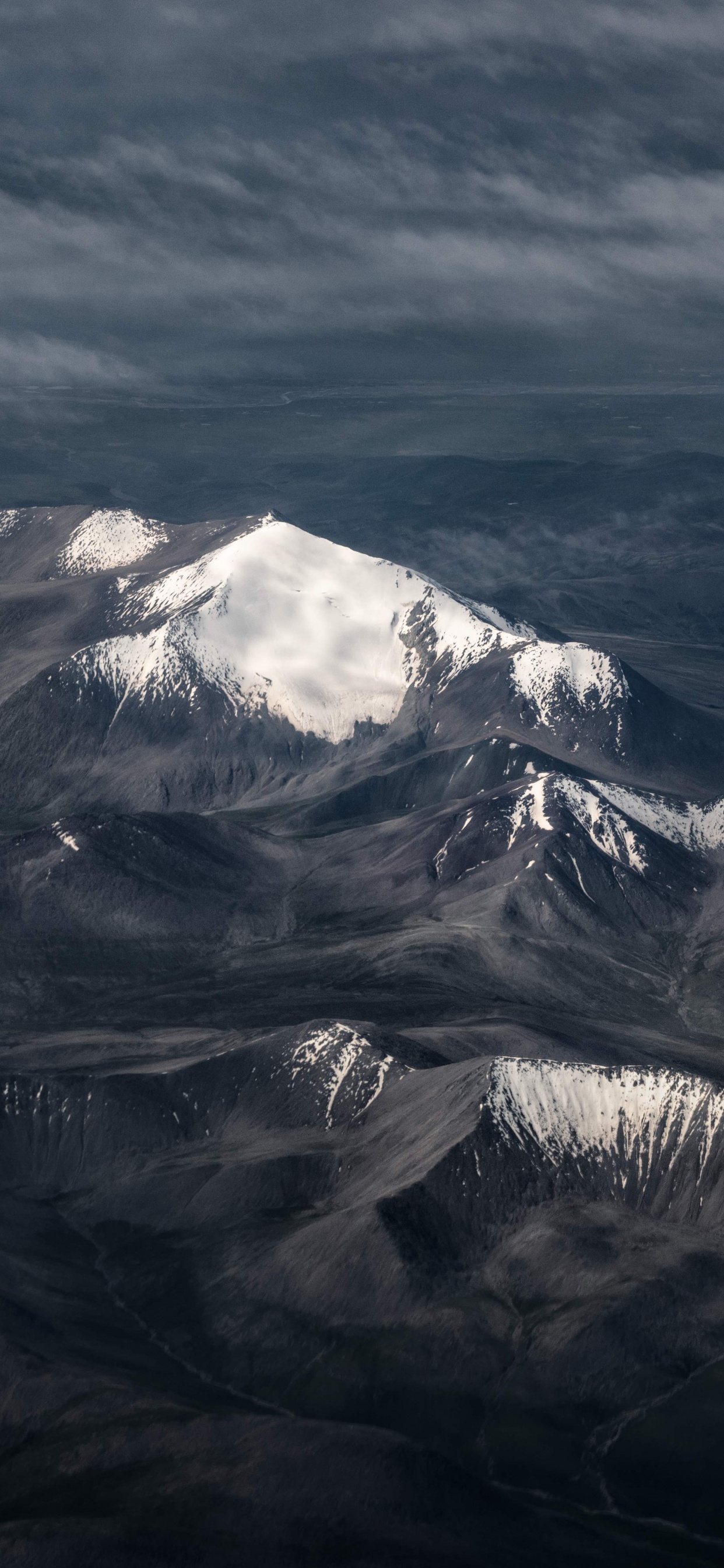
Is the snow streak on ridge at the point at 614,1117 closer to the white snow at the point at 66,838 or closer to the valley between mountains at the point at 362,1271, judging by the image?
the valley between mountains at the point at 362,1271

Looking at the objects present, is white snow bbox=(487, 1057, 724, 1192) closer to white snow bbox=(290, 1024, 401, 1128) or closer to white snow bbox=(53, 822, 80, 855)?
white snow bbox=(290, 1024, 401, 1128)

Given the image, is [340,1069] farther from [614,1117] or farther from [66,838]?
[66,838]

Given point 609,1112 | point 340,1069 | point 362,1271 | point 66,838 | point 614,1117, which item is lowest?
point 66,838

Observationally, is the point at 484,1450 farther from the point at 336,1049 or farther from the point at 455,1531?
the point at 336,1049

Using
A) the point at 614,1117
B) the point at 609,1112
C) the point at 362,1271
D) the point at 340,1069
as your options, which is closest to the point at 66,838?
the point at 340,1069

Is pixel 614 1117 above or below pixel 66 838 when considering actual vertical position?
above

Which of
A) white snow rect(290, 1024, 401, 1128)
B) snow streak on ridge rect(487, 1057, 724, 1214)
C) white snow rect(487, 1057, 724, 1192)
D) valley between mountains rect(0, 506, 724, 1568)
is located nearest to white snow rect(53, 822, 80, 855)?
valley between mountains rect(0, 506, 724, 1568)

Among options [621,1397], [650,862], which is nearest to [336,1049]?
[621,1397]

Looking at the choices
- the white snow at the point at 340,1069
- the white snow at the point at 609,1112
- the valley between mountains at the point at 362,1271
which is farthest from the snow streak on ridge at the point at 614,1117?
the white snow at the point at 340,1069
